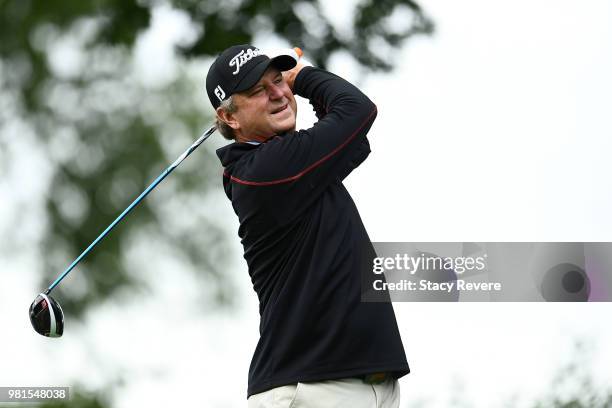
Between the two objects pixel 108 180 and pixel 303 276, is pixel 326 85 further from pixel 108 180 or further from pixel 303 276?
pixel 108 180

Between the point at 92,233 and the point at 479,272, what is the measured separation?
5.13 m

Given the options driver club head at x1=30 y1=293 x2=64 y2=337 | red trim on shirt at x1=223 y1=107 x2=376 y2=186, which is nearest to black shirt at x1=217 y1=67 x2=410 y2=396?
red trim on shirt at x1=223 y1=107 x2=376 y2=186

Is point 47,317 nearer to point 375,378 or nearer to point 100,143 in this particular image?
point 375,378

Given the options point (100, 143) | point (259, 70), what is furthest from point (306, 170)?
point (100, 143)

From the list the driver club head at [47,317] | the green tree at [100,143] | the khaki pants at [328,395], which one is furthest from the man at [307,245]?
the green tree at [100,143]

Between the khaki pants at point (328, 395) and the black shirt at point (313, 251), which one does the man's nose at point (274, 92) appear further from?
the khaki pants at point (328, 395)

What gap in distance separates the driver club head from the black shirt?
0.99 m

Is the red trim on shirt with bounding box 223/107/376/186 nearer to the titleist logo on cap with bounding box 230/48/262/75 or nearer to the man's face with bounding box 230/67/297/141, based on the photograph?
the man's face with bounding box 230/67/297/141

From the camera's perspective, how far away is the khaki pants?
275cm

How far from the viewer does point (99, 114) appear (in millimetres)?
8422

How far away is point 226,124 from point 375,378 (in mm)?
714

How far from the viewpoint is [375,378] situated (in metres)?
2.79

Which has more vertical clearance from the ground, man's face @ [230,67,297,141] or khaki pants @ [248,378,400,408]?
man's face @ [230,67,297,141]

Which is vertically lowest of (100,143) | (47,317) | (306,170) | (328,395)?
(328,395)
